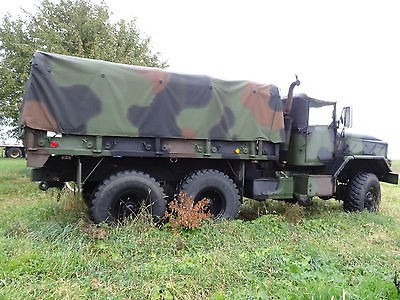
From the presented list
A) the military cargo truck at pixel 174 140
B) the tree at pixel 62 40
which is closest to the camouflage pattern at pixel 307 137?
the military cargo truck at pixel 174 140

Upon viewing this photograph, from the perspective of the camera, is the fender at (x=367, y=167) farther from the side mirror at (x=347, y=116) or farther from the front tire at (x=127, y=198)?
the front tire at (x=127, y=198)

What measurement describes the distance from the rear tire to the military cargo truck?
0.06 ft

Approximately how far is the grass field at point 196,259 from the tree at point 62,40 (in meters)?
7.66

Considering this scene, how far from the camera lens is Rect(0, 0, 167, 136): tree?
12.9 metres

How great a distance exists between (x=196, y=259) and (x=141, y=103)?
2.80 meters

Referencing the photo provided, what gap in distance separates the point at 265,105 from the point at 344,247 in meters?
3.03

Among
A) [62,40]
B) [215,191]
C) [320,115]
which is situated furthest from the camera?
[62,40]

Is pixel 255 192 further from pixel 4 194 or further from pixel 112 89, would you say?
pixel 4 194

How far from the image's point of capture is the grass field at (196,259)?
11.3 ft

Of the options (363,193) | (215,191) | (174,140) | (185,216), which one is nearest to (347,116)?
(363,193)

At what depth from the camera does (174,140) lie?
6191mm

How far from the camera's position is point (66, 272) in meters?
3.84

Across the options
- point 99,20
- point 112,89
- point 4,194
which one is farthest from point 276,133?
point 99,20

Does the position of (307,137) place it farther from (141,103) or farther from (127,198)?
(127,198)
